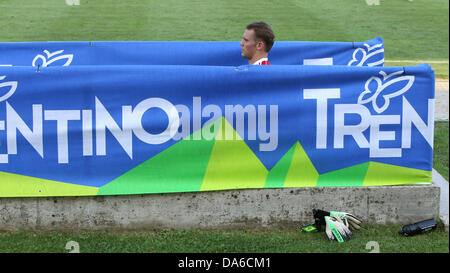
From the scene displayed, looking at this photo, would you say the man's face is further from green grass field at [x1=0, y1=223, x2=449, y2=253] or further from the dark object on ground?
the dark object on ground

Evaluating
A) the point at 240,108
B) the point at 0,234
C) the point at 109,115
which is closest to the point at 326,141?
the point at 240,108

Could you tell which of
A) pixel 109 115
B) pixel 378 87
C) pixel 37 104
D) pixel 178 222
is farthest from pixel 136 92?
pixel 378 87

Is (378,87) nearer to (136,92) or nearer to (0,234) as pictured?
(136,92)

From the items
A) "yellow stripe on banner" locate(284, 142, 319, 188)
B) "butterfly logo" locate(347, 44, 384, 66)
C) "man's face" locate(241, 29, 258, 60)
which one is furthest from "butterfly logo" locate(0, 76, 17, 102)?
"butterfly logo" locate(347, 44, 384, 66)

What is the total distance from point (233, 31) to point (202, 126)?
10175 millimetres

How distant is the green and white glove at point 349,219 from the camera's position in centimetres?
471

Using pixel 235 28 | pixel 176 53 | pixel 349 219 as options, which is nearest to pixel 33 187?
pixel 349 219

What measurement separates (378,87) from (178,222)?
1993 millimetres

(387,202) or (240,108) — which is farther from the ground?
(240,108)

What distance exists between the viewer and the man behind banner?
511 centimetres

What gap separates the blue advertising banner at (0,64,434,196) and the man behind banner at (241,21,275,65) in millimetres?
421
